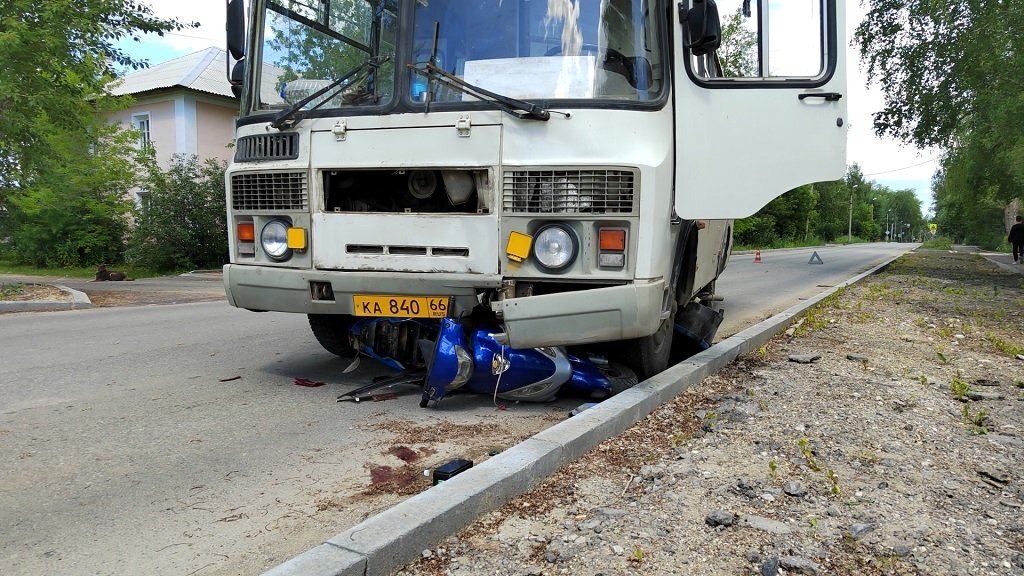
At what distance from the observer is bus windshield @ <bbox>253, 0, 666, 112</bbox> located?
167 inches

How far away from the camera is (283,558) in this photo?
258 cm

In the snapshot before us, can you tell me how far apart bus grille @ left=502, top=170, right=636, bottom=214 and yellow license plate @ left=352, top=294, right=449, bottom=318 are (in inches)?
28.7

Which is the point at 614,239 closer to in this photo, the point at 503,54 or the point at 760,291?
the point at 503,54

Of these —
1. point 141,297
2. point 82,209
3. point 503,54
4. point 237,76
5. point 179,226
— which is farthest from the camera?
point 82,209

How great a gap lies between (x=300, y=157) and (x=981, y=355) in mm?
6079

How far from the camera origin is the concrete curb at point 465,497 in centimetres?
223

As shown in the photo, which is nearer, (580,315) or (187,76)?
(580,315)

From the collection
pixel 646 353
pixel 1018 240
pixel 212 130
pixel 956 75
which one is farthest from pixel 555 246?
pixel 1018 240

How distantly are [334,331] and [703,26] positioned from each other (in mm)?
3513

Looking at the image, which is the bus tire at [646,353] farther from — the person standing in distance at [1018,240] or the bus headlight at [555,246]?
the person standing in distance at [1018,240]

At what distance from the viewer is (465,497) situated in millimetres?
2703

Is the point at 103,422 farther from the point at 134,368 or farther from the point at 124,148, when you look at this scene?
the point at 124,148

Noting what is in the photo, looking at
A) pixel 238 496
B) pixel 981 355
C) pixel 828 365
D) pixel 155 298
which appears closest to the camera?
pixel 238 496

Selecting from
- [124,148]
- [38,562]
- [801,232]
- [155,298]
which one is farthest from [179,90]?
[801,232]
